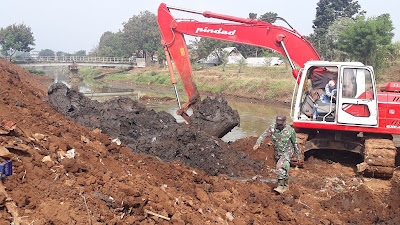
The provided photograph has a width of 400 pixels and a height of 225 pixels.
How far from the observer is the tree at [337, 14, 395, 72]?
27078 millimetres

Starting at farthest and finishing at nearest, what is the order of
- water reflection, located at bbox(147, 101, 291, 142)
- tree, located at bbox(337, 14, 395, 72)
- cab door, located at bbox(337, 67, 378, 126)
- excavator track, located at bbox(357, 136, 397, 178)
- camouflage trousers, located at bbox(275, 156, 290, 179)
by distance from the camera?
tree, located at bbox(337, 14, 395, 72) < water reflection, located at bbox(147, 101, 291, 142) < cab door, located at bbox(337, 67, 378, 126) < excavator track, located at bbox(357, 136, 397, 178) < camouflage trousers, located at bbox(275, 156, 290, 179)

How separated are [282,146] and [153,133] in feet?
12.8

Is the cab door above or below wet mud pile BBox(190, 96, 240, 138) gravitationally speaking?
above

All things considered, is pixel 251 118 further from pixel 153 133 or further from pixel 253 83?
pixel 253 83

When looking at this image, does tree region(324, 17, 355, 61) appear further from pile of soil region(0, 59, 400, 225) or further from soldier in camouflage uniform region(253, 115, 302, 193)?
soldier in camouflage uniform region(253, 115, 302, 193)

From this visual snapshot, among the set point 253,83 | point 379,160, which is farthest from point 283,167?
point 253,83

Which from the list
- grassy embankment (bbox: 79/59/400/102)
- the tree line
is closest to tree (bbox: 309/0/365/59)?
the tree line

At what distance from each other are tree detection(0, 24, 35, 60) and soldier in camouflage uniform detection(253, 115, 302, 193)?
65.8 meters

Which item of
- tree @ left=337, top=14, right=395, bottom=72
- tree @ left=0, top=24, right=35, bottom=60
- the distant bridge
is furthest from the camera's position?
tree @ left=0, top=24, right=35, bottom=60

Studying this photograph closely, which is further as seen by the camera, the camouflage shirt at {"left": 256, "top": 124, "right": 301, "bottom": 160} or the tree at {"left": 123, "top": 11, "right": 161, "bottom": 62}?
the tree at {"left": 123, "top": 11, "right": 161, "bottom": 62}

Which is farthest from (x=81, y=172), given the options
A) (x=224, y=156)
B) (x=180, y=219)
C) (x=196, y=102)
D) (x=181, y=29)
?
(x=181, y=29)

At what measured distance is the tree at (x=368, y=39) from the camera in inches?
1066

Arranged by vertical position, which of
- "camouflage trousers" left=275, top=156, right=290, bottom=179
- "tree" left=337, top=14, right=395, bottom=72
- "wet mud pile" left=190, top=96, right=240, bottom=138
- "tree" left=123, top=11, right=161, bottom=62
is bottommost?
"camouflage trousers" left=275, top=156, right=290, bottom=179

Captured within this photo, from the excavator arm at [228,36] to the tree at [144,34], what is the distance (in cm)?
5494
